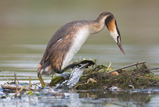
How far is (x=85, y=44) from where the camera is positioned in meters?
18.9

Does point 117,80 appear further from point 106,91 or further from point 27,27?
point 27,27

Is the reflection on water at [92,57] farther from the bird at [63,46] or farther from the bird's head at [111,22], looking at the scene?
the bird's head at [111,22]

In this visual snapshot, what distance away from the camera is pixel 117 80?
9.66 meters

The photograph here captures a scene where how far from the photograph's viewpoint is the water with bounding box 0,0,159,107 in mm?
8453

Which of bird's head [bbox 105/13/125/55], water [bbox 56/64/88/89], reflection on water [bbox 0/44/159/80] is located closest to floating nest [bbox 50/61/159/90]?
water [bbox 56/64/88/89]

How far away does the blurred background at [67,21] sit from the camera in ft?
46.4

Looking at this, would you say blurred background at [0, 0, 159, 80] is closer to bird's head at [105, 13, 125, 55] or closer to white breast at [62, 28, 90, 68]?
white breast at [62, 28, 90, 68]

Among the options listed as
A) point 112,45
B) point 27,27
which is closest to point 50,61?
point 112,45

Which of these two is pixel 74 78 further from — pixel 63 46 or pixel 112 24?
pixel 112 24

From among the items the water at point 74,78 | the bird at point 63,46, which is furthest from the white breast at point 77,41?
the water at point 74,78

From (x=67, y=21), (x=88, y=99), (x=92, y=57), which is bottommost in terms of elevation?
(x=88, y=99)

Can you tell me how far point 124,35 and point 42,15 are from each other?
35.3 feet

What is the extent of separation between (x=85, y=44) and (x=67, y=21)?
7.95m

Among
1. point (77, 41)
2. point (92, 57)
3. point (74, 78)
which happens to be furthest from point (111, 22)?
point (92, 57)
